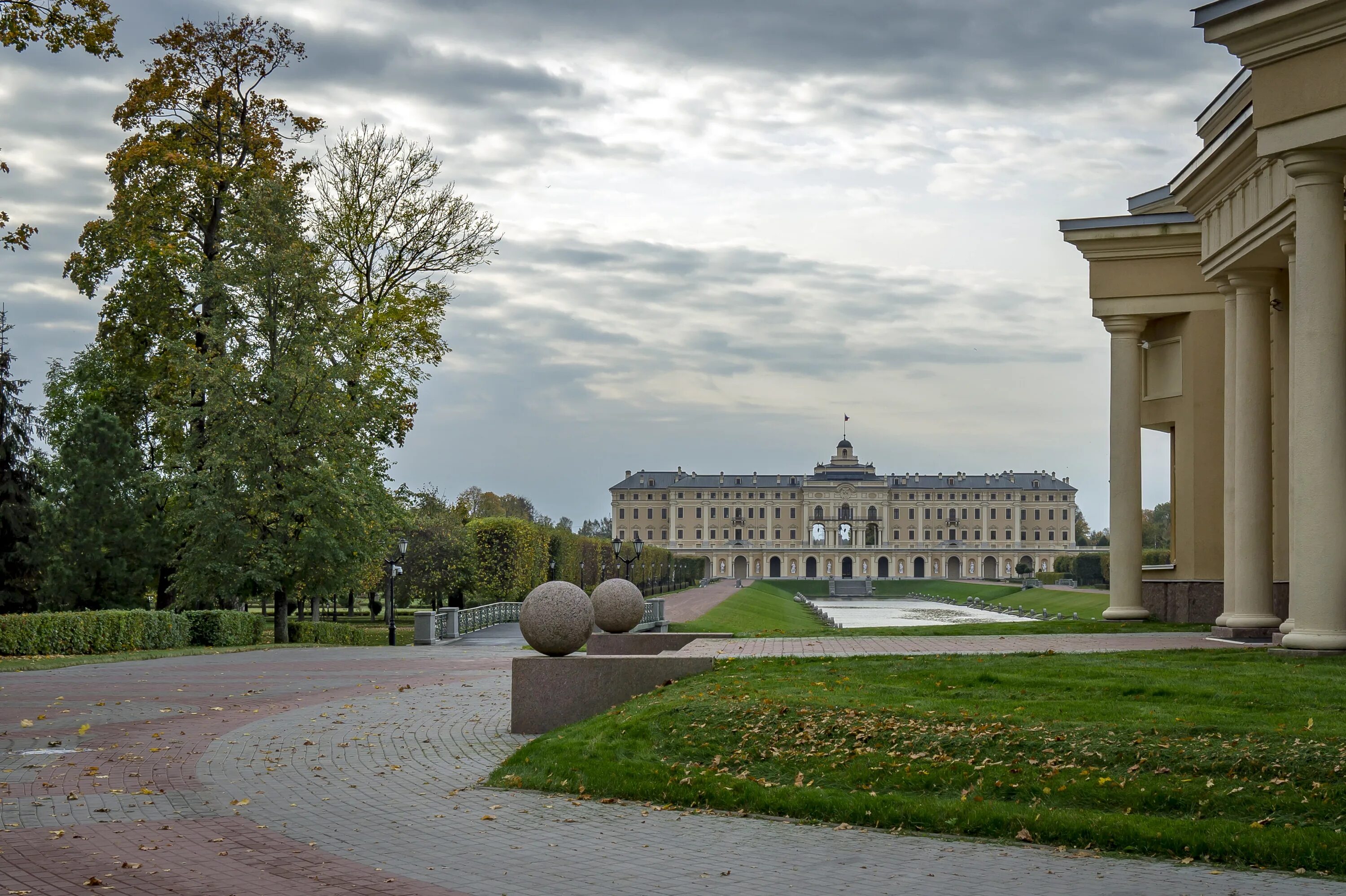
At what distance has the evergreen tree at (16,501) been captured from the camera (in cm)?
3438

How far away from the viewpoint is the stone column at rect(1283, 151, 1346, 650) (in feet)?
41.1

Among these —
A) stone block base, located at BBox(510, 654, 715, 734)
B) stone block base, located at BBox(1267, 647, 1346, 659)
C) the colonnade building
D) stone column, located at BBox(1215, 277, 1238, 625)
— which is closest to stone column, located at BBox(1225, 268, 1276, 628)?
the colonnade building

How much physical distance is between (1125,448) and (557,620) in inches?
466

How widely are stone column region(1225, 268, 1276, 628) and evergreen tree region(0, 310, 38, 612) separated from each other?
103ft

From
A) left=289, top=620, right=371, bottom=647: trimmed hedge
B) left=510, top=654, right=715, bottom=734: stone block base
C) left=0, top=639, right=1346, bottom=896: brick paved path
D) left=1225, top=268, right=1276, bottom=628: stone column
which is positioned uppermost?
left=1225, top=268, right=1276, bottom=628: stone column

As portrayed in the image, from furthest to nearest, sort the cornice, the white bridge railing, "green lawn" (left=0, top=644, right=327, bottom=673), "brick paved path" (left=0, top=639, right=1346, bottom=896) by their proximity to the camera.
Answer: the white bridge railing
"green lawn" (left=0, top=644, right=327, bottom=673)
the cornice
"brick paved path" (left=0, top=639, right=1346, bottom=896)

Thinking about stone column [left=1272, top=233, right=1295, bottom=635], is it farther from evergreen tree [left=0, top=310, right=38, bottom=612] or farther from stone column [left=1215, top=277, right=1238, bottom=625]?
evergreen tree [left=0, top=310, right=38, bottom=612]

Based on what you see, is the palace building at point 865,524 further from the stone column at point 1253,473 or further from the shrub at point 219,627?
the stone column at point 1253,473

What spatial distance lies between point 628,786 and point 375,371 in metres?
26.5

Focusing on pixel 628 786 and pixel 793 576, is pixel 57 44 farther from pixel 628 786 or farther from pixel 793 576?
pixel 793 576

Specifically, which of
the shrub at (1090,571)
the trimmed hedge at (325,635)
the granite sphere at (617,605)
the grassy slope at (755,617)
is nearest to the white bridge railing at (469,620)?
the grassy slope at (755,617)

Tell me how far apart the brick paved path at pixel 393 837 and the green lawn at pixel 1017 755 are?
312 mm

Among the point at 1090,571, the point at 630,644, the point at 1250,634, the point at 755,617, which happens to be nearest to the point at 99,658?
the point at 630,644

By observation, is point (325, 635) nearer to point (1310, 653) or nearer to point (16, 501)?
point (16, 501)
